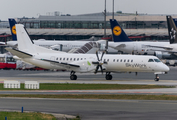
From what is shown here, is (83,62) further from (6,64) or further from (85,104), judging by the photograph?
(6,64)

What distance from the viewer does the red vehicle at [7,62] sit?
7362 centimetres

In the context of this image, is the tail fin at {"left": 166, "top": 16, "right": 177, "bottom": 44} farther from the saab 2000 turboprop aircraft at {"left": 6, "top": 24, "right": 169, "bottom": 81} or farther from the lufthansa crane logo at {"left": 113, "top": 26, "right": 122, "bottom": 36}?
the saab 2000 turboprop aircraft at {"left": 6, "top": 24, "right": 169, "bottom": 81}

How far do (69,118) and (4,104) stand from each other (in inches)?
290

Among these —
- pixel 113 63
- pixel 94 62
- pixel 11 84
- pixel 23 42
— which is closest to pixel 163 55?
pixel 113 63

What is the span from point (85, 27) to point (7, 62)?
71794mm

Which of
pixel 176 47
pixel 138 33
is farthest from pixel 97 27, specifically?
pixel 176 47

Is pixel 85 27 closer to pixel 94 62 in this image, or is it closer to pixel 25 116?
pixel 94 62

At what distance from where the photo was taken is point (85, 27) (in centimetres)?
14250

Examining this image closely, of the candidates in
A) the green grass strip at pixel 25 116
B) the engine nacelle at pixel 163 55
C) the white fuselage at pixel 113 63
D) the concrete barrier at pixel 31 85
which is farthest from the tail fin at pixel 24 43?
the engine nacelle at pixel 163 55

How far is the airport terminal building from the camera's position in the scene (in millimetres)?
131250

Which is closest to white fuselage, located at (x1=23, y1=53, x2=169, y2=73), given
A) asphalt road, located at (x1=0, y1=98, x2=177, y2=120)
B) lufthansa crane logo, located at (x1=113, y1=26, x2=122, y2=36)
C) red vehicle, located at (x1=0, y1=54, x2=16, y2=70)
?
asphalt road, located at (x1=0, y1=98, x2=177, y2=120)

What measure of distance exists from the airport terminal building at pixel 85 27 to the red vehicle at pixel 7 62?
193 ft

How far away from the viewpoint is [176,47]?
237ft

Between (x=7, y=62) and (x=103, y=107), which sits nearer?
(x=103, y=107)
